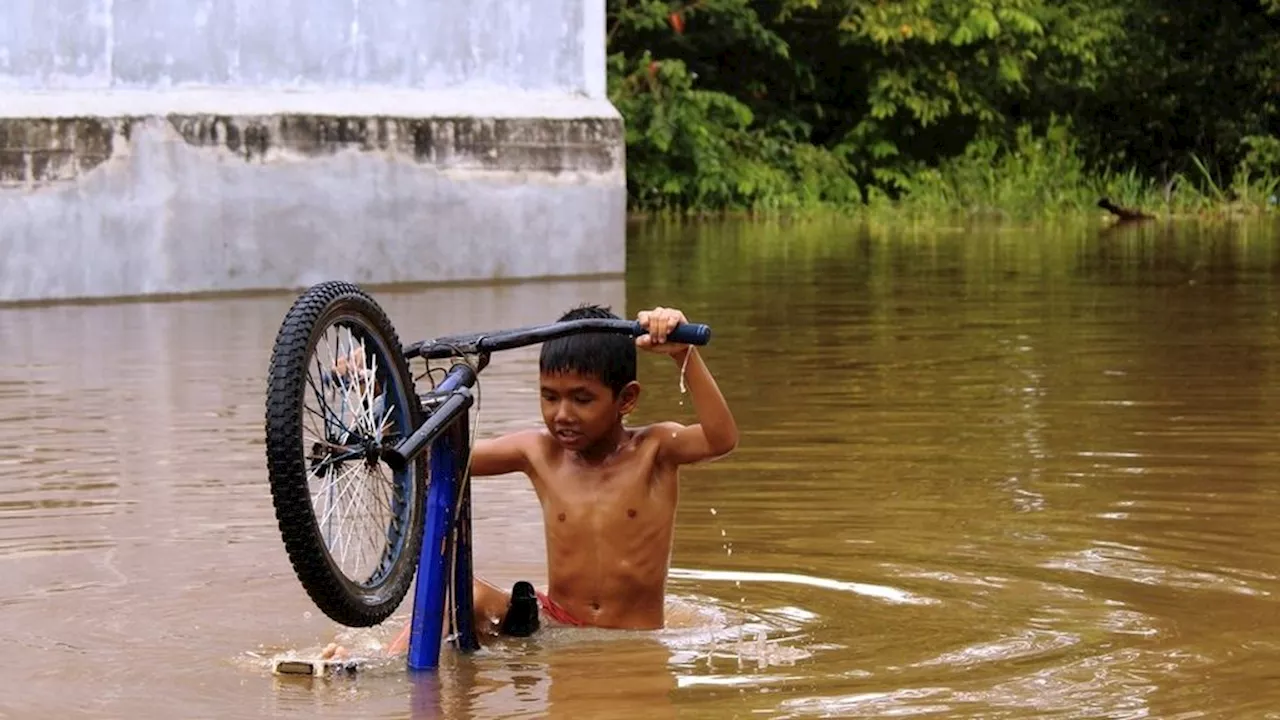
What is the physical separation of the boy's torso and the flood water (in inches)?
4.9

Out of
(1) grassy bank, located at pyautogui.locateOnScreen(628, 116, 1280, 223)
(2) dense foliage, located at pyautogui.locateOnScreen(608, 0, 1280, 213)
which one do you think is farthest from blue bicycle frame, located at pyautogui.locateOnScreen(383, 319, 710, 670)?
(1) grassy bank, located at pyautogui.locateOnScreen(628, 116, 1280, 223)

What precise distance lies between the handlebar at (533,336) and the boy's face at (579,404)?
0.38m

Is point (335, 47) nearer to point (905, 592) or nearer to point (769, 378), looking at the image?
point (769, 378)

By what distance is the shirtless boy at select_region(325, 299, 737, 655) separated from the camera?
626 cm

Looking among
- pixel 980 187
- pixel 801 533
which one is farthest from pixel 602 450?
pixel 980 187

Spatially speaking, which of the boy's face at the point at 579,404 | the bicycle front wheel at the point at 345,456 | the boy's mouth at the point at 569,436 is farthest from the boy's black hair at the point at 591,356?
the bicycle front wheel at the point at 345,456

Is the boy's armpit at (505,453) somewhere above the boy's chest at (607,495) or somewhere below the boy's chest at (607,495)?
above

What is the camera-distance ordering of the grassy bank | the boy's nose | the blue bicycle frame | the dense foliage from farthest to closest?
the dense foliage → the grassy bank → the boy's nose → the blue bicycle frame

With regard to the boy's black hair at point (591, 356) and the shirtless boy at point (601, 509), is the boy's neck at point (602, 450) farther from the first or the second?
the boy's black hair at point (591, 356)

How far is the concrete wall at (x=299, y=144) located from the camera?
56.9ft

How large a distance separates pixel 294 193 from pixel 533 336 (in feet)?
43.9

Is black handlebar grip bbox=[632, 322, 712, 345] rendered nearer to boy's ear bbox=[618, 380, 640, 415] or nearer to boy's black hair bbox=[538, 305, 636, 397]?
boy's black hair bbox=[538, 305, 636, 397]

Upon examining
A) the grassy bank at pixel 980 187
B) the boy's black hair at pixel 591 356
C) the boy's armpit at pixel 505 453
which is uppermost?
the grassy bank at pixel 980 187

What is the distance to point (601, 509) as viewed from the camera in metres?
6.40
